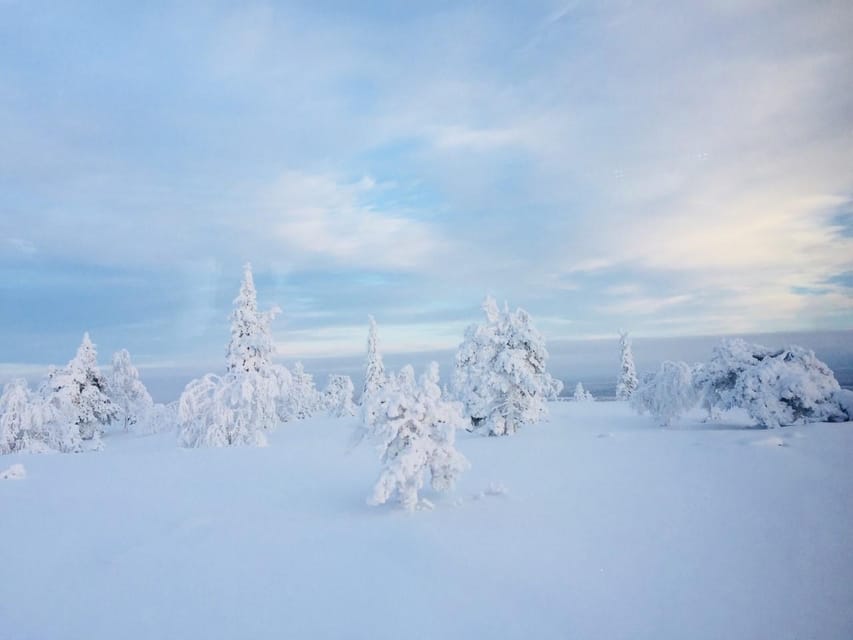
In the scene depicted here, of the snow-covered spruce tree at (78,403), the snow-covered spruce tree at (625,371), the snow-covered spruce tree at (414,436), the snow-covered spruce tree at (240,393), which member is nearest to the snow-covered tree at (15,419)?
the snow-covered spruce tree at (78,403)

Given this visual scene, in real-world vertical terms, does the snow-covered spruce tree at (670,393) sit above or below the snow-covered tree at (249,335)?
below

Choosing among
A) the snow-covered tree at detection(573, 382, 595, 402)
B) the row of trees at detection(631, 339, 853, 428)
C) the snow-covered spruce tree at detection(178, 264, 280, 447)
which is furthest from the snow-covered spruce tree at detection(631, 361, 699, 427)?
the snow-covered tree at detection(573, 382, 595, 402)

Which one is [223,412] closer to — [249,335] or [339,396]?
[249,335]

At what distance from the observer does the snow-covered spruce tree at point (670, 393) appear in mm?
22359

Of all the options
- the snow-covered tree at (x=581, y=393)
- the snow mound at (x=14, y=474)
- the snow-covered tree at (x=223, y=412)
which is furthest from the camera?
the snow-covered tree at (x=581, y=393)

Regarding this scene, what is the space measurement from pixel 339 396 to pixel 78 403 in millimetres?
26996

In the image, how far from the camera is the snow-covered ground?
6.42 meters

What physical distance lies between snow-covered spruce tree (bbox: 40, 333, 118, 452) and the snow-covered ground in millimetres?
20702

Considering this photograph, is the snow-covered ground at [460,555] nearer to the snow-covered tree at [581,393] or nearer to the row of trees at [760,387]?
the row of trees at [760,387]

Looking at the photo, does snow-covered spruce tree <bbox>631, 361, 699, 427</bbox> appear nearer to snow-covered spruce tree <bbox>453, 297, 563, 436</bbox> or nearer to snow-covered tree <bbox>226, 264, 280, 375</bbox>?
snow-covered spruce tree <bbox>453, 297, 563, 436</bbox>

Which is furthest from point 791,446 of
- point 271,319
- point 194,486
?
point 271,319

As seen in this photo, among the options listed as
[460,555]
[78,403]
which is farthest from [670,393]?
[78,403]

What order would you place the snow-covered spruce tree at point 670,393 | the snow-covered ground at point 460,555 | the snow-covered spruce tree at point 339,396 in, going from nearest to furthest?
the snow-covered ground at point 460,555
the snow-covered spruce tree at point 670,393
the snow-covered spruce tree at point 339,396

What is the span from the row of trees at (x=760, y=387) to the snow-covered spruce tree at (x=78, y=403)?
3470cm
